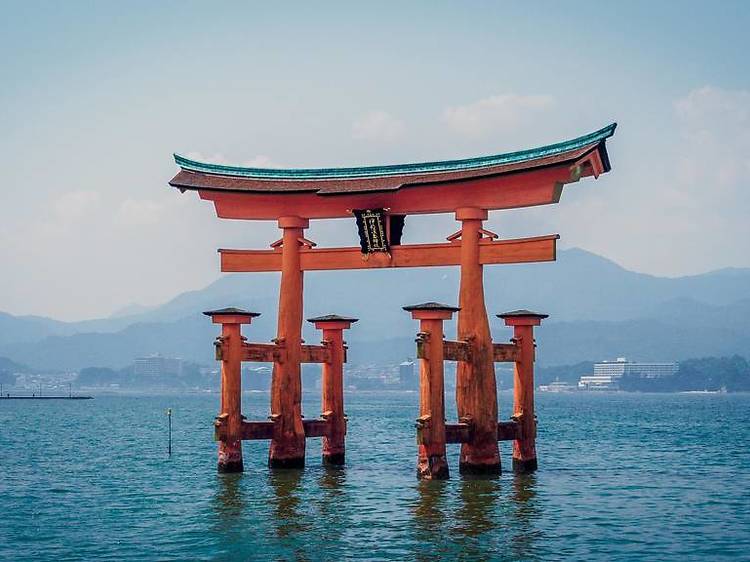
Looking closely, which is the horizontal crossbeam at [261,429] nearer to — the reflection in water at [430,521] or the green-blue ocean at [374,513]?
the green-blue ocean at [374,513]

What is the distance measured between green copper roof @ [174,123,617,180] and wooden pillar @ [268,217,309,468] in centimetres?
151

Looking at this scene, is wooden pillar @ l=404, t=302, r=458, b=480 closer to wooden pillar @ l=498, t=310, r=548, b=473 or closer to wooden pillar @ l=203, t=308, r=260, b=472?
wooden pillar @ l=498, t=310, r=548, b=473

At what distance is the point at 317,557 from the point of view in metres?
19.9

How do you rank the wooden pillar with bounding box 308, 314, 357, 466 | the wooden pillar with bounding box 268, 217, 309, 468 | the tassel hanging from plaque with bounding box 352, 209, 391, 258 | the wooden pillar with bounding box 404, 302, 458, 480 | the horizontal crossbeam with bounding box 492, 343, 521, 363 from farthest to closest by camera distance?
the wooden pillar with bounding box 308, 314, 357, 466
the wooden pillar with bounding box 268, 217, 309, 468
the tassel hanging from plaque with bounding box 352, 209, 391, 258
the horizontal crossbeam with bounding box 492, 343, 521, 363
the wooden pillar with bounding box 404, 302, 458, 480

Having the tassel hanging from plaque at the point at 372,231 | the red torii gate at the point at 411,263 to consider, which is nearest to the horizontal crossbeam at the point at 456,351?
the red torii gate at the point at 411,263

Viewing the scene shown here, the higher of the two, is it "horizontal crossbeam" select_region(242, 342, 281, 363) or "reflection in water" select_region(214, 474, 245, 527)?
"horizontal crossbeam" select_region(242, 342, 281, 363)

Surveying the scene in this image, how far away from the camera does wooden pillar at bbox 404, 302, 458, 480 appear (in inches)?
1001

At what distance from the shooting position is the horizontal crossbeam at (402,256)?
26.6 meters

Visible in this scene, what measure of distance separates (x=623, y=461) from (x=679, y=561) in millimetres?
22189

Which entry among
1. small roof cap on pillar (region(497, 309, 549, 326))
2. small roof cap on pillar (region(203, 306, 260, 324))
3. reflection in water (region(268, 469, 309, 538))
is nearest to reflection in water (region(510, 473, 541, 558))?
small roof cap on pillar (region(497, 309, 549, 326))

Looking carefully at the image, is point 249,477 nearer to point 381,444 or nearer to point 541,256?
point 541,256

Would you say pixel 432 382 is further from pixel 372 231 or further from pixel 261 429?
pixel 261 429

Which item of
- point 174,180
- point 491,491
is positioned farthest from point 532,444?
point 174,180

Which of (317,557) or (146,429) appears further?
(146,429)
